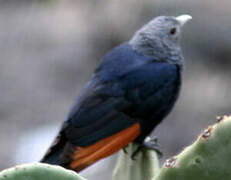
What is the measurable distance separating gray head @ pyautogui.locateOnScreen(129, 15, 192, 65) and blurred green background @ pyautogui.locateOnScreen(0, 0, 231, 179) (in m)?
2.19

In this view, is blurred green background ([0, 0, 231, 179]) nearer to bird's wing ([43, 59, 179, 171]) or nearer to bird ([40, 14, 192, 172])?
bird ([40, 14, 192, 172])

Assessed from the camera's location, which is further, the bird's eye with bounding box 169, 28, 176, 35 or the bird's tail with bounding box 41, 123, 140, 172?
the bird's eye with bounding box 169, 28, 176, 35

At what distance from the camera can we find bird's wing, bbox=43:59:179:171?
3434mm

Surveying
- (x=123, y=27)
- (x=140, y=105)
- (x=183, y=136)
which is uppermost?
(x=140, y=105)

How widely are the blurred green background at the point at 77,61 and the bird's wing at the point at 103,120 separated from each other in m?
2.34

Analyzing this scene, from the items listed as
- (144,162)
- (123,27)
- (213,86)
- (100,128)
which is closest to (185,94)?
(213,86)

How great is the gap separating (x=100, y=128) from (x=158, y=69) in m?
0.57

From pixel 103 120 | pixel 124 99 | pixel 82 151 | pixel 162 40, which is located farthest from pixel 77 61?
pixel 82 151

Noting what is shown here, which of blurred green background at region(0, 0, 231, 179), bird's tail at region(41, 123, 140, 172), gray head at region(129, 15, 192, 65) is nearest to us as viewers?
bird's tail at region(41, 123, 140, 172)

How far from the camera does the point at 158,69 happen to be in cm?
398

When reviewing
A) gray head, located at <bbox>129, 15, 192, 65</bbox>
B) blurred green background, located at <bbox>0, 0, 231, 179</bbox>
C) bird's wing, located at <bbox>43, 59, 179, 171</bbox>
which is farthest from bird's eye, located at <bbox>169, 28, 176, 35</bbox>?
blurred green background, located at <bbox>0, 0, 231, 179</bbox>

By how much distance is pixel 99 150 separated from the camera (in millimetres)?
3459

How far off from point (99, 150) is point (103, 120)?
26 centimetres

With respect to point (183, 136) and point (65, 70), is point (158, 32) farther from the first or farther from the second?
point (65, 70)
